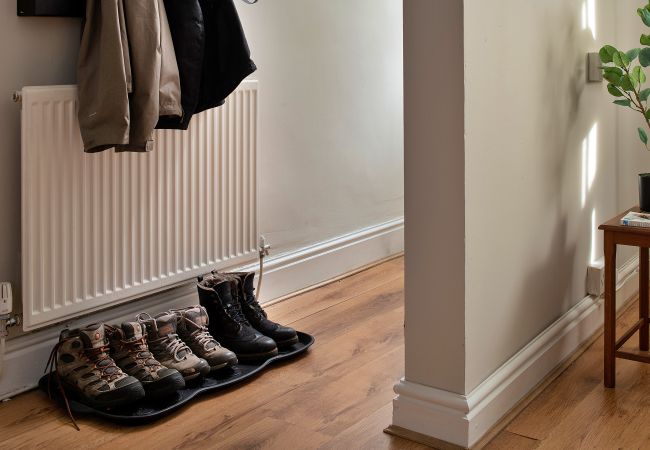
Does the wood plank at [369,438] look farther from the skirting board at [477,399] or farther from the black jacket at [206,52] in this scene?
the black jacket at [206,52]

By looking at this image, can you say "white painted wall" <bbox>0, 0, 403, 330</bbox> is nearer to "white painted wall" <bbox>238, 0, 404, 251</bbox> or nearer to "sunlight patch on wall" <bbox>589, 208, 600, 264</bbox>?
"white painted wall" <bbox>238, 0, 404, 251</bbox>

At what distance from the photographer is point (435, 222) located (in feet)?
6.71

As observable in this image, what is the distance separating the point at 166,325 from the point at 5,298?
1.47 ft

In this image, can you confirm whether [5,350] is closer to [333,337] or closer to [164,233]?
[164,233]

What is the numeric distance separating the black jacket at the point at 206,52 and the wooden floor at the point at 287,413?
0.85m

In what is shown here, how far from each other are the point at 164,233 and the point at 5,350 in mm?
620

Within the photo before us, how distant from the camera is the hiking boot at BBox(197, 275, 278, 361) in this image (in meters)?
2.62

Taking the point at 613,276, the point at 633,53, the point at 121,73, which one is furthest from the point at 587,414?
the point at 121,73

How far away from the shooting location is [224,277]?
2.78m

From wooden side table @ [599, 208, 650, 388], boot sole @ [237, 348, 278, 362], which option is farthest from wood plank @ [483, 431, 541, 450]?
boot sole @ [237, 348, 278, 362]

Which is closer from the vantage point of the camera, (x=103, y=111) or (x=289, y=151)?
(x=103, y=111)

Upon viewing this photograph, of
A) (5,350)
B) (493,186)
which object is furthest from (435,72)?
(5,350)

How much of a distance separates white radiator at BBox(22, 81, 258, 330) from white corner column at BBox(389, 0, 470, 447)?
37.6 inches

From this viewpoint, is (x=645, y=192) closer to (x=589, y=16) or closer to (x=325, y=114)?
(x=589, y=16)
